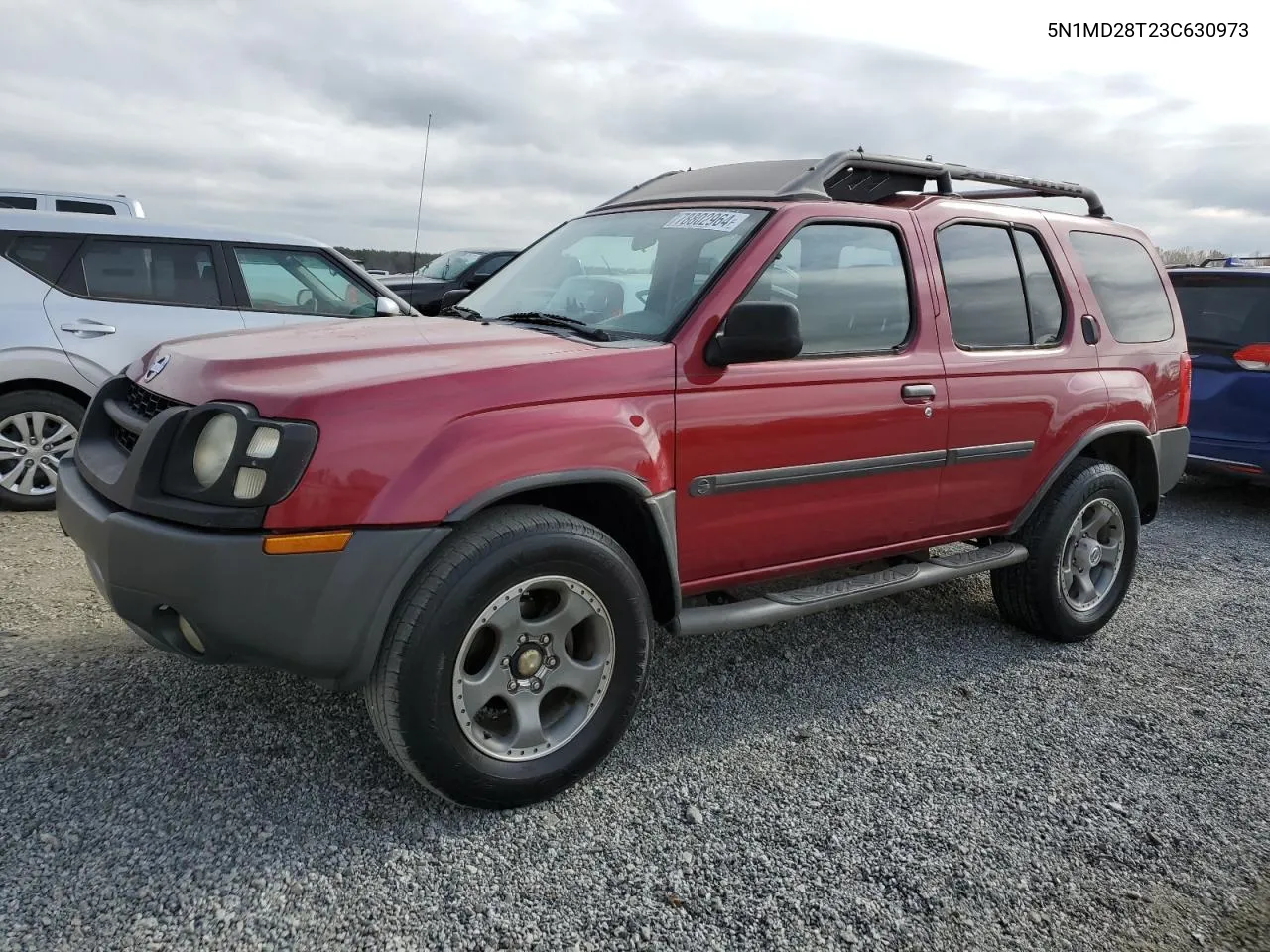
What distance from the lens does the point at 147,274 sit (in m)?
5.93

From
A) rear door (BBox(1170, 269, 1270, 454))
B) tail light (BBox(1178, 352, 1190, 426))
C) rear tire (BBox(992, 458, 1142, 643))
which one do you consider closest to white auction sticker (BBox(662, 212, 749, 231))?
rear tire (BBox(992, 458, 1142, 643))

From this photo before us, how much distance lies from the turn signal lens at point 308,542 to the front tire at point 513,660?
0.24m

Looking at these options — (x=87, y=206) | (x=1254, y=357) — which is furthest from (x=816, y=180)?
(x=87, y=206)

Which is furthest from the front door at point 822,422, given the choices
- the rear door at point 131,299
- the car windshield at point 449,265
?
the car windshield at point 449,265

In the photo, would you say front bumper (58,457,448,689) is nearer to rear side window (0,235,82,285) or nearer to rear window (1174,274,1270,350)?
rear side window (0,235,82,285)

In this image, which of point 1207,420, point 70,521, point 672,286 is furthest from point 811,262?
point 1207,420

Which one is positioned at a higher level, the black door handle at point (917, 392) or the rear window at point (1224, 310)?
the rear window at point (1224, 310)

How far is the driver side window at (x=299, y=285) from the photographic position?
623 cm

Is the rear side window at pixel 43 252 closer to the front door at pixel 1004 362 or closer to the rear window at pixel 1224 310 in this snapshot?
the front door at pixel 1004 362

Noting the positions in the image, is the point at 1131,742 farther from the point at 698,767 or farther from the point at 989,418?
the point at 698,767

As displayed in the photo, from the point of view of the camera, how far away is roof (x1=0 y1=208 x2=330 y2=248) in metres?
5.66

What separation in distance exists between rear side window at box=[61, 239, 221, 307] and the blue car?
7052mm

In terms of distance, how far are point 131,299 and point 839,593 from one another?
484 centimetres

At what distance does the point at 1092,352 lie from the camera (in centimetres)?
421
